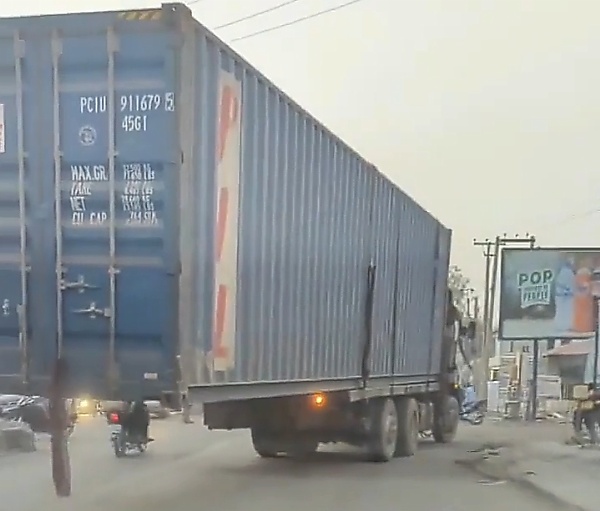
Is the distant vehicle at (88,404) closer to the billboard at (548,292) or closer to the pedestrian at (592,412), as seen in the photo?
the pedestrian at (592,412)

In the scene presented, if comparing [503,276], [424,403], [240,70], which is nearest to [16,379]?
[240,70]

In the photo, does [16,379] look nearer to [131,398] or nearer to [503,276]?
[131,398]

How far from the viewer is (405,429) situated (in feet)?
63.9

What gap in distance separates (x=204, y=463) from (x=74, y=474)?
258cm

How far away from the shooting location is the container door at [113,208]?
350 inches

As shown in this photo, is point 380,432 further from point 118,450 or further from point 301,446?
point 118,450

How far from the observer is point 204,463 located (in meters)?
17.3

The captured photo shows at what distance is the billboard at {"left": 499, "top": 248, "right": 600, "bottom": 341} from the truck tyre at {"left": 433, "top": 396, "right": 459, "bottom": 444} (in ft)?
47.1

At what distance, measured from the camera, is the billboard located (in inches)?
1489

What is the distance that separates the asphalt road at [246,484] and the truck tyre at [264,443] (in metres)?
0.18

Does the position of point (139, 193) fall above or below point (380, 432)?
→ above

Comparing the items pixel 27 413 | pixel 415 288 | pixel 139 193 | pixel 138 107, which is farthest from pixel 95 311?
pixel 27 413

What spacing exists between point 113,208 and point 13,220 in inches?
37.1

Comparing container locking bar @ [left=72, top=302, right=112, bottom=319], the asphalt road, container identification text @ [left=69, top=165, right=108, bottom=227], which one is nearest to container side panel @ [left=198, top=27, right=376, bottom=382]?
container locking bar @ [left=72, top=302, right=112, bottom=319]
